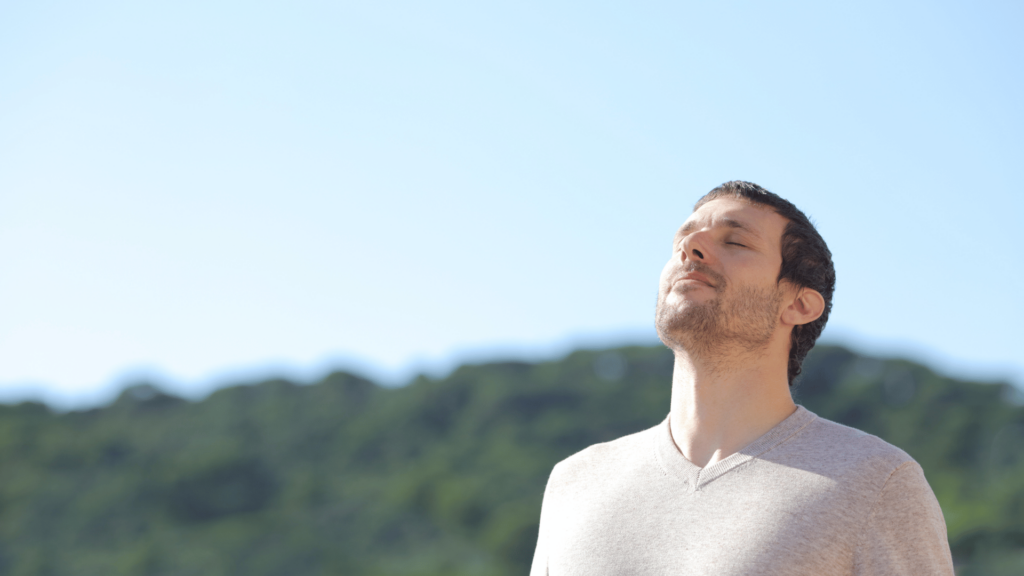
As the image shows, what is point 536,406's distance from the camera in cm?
5225

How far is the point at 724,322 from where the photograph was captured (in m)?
2.44

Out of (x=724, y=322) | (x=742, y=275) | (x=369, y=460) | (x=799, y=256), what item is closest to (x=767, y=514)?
(x=724, y=322)

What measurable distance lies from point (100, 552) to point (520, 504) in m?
18.9

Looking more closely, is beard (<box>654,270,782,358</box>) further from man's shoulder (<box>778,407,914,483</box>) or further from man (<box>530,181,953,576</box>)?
man's shoulder (<box>778,407,914,483</box>)

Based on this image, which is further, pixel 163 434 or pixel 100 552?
pixel 163 434

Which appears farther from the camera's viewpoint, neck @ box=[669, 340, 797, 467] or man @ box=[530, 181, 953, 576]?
neck @ box=[669, 340, 797, 467]

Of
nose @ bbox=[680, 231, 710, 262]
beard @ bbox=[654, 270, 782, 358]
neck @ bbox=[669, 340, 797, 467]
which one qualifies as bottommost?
neck @ bbox=[669, 340, 797, 467]

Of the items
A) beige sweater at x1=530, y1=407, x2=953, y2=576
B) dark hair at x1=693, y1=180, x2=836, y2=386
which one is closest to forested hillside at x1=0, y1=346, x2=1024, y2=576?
dark hair at x1=693, y1=180, x2=836, y2=386

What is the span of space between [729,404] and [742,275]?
340 millimetres

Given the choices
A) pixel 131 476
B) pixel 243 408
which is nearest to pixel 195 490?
pixel 131 476

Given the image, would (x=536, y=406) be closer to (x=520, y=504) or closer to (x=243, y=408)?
(x=520, y=504)

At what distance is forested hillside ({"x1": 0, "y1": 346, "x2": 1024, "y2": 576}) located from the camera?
41812mm

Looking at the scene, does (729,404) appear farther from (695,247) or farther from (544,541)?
(544,541)

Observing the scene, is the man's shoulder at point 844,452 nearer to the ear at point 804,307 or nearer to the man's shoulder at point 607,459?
the ear at point 804,307
